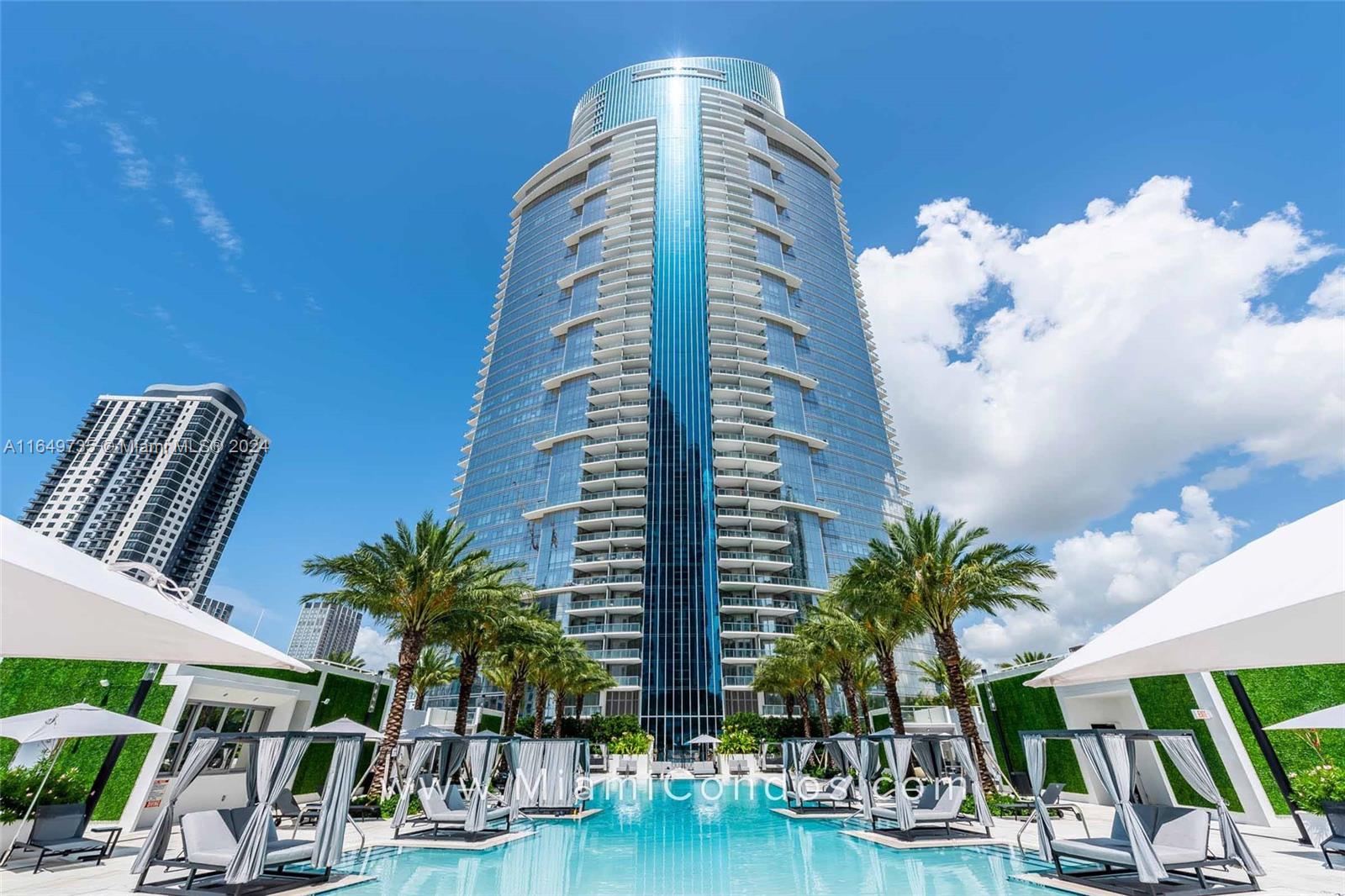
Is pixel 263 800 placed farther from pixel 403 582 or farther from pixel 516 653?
pixel 516 653

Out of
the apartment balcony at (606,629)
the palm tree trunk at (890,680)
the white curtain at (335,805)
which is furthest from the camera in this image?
the apartment balcony at (606,629)

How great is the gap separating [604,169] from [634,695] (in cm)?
8182

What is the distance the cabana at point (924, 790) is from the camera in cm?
1485

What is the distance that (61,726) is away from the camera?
37.4ft

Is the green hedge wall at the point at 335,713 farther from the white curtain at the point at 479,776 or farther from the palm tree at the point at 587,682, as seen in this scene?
the palm tree at the point at 587,682

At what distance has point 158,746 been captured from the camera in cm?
1638

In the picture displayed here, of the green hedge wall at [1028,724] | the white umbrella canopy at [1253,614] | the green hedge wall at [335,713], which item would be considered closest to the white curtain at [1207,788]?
the white umbrella canopy at [1253,614]

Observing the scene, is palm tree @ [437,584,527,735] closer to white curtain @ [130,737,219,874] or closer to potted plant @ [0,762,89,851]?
potted plant @ [0,762,89,851]

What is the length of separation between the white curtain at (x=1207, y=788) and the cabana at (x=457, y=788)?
15208 mm

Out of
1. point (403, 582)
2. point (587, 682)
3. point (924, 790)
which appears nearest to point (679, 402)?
point (587, 682)

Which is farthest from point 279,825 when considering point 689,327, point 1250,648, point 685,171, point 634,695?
point 685,171

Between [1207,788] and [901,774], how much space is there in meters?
6.51

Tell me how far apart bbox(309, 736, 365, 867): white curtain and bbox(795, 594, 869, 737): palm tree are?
2337cm

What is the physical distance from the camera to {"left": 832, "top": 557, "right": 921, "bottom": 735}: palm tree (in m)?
22.1
